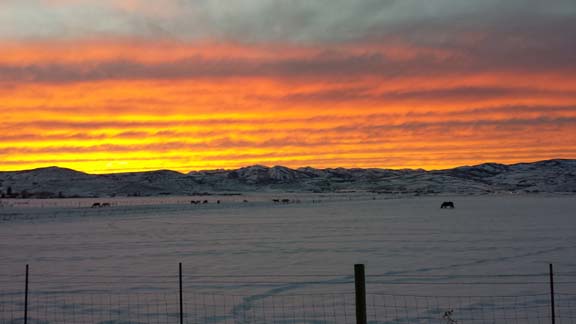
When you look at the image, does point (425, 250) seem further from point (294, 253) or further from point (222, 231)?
point (222, 231)

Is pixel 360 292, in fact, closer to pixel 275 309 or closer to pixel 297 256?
pixel 275 309

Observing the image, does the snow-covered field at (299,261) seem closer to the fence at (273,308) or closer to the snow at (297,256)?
the snow at (297,256)

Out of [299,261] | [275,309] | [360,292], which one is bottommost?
[275,309]

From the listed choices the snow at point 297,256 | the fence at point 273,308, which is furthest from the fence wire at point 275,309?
the snow at point 297,256

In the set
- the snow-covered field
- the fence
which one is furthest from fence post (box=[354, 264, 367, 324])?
the snow-covered field

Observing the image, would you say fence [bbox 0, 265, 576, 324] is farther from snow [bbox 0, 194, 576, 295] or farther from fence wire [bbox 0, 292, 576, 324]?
snow [bbox 0, 194, 576, 295]

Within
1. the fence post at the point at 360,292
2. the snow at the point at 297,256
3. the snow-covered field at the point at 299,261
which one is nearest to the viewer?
the fence post at the point at 360,292

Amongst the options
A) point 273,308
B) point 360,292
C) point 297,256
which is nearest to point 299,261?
point 297,256

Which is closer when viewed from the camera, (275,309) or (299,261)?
(275,309)

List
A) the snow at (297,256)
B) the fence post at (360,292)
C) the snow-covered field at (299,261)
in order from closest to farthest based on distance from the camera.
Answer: the fence post at (360,292), the snow-covered field at (299,261), the snow at (297,256)

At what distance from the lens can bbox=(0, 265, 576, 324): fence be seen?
11297mm

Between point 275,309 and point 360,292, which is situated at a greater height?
point 360,292

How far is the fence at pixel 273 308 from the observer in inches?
445

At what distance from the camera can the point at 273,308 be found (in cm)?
1240
